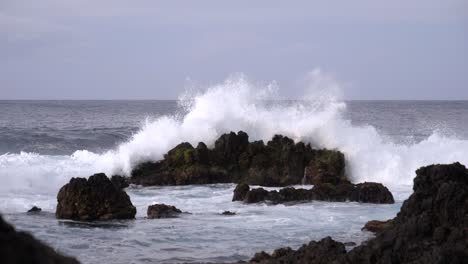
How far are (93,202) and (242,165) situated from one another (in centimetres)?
797

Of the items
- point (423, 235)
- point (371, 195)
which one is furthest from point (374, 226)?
point (423, 235)

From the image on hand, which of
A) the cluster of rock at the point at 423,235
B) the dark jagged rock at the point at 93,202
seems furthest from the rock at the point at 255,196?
the cluster of rock at the point at 423,235

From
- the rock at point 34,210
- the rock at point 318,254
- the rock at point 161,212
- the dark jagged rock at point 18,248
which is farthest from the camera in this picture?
the rock at point 34,210

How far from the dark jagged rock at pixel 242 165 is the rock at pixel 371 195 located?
301cm

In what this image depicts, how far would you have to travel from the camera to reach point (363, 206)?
15.9 meters

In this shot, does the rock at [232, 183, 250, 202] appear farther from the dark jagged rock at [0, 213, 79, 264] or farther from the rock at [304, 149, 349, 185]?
the dark jagged rock at [0, 213, 79, 264]

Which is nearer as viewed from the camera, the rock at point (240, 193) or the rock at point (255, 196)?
the rock at point (255, 196)

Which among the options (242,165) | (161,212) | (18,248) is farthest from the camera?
(242,165)

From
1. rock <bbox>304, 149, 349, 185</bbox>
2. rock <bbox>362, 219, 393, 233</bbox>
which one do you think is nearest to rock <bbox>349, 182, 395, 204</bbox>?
rock <bbox>304, 149, 349, 185</bbox>

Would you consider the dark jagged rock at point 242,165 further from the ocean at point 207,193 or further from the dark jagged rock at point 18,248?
the dark jagged rock at point 18,248

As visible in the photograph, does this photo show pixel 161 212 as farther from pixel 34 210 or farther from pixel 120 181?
pixel 120 181

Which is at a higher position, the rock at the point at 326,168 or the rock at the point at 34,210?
the rock at the point at 326,168

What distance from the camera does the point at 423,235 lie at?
7488 mm

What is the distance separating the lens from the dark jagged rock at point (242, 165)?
67.1 ft
